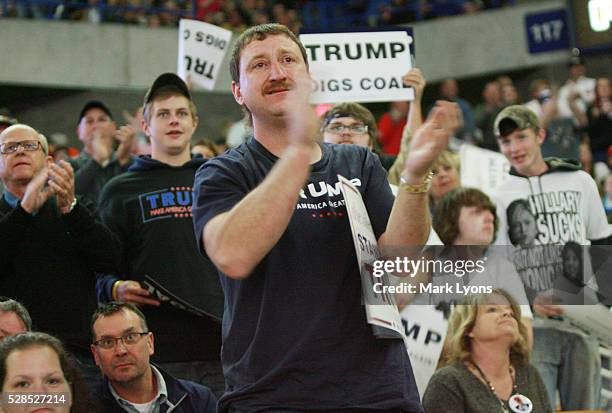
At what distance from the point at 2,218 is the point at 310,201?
2.32 meters

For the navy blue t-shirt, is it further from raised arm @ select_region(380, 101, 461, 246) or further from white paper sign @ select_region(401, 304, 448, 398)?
white paper sign @ select_region(401, 304, 448, 398)

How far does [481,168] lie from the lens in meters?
7.81

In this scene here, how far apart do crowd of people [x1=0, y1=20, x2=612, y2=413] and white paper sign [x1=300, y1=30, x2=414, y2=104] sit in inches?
8.9

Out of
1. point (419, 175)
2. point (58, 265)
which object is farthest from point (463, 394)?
point (419, 175)

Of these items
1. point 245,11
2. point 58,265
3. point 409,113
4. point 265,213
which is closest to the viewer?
point 265,213

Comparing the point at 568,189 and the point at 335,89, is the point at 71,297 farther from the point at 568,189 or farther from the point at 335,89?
the point at 568,189

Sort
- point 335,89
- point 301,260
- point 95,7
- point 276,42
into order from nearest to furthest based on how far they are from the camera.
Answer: point 301,260 → point 276,42 → point 335,89 → point 95,7

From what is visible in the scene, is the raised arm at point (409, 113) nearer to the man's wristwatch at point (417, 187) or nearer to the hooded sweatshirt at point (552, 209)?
the hooded sweatshirt at point (552, 209)

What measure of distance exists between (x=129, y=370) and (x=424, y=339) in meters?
1.73

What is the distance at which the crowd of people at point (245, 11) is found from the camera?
14227 millimetres

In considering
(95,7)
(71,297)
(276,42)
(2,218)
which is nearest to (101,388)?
(71,297)

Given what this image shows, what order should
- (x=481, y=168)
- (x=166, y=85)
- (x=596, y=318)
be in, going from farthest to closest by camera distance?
(x=481, y=168), (x=166, y=85), (x=596, y=318)

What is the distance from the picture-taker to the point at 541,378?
5.30m

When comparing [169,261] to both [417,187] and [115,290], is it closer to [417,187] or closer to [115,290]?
[115,290]
